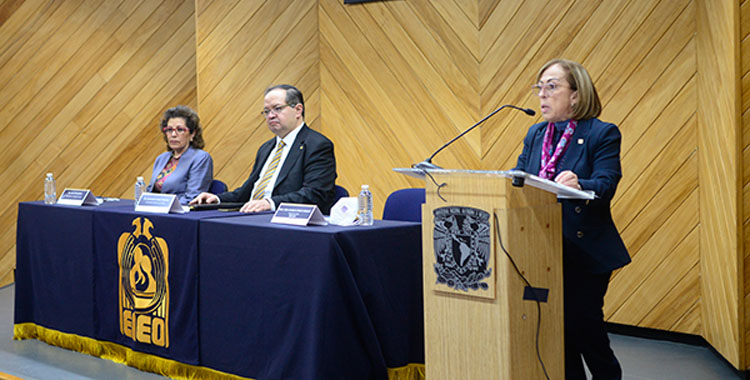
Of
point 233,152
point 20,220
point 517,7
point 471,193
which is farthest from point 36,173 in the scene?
point 471,193

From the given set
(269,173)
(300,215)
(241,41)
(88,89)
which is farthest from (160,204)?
(88,89)

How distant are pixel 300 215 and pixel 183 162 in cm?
184

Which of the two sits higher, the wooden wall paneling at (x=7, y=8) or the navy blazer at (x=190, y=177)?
the wooden wall paneling at (x=7, y=8)

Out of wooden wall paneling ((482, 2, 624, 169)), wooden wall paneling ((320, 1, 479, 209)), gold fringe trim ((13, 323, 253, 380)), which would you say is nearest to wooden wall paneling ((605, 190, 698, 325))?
wooden wall paneling ((482, 2, 624, 169))

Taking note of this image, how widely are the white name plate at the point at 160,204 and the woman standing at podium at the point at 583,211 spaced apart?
5.56ft

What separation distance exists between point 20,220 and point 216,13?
7.63ft

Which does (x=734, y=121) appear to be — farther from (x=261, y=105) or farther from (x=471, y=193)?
(x=261, y=105)

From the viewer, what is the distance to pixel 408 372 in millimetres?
2865

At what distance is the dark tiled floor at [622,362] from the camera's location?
11.2 ft

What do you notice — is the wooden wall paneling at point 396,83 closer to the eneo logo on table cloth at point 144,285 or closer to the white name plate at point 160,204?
the white name plate at point 160,204

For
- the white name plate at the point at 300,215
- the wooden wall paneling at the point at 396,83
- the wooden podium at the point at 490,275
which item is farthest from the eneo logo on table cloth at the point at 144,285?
the wooden wall paneling at the point at 396,83

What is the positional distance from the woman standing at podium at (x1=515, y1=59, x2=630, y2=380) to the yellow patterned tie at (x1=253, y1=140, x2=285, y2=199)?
171 centimetres

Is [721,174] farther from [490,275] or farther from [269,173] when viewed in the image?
[269,173]

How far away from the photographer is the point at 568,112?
250cm
